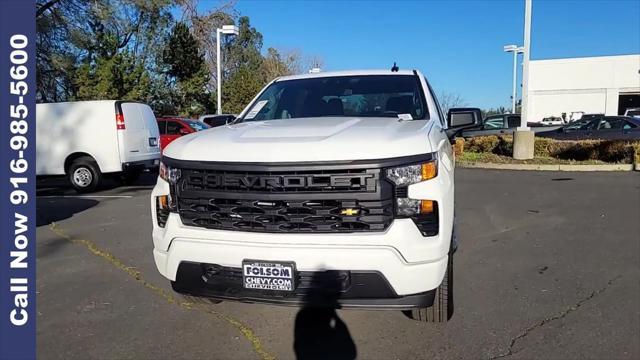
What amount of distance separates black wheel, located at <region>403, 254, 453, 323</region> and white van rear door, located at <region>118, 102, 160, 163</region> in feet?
29.0

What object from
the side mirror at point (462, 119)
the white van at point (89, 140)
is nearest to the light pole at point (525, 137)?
the white van at point (89, 140)

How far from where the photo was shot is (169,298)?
411 cm

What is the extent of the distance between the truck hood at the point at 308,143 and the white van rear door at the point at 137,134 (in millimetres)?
7965

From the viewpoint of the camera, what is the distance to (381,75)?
4.64 meters

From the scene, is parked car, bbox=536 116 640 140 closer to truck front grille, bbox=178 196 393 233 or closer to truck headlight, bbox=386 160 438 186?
truck headlight, bbox=386 160 438 186

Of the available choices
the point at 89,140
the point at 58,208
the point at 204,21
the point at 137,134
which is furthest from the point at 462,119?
the point at 204,21

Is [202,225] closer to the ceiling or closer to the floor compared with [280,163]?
closer to the floor

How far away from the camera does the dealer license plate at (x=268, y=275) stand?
2721 millimetres

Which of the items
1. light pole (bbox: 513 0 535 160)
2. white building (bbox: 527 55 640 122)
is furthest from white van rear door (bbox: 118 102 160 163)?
white building (bbox: 527 55 640 122)
